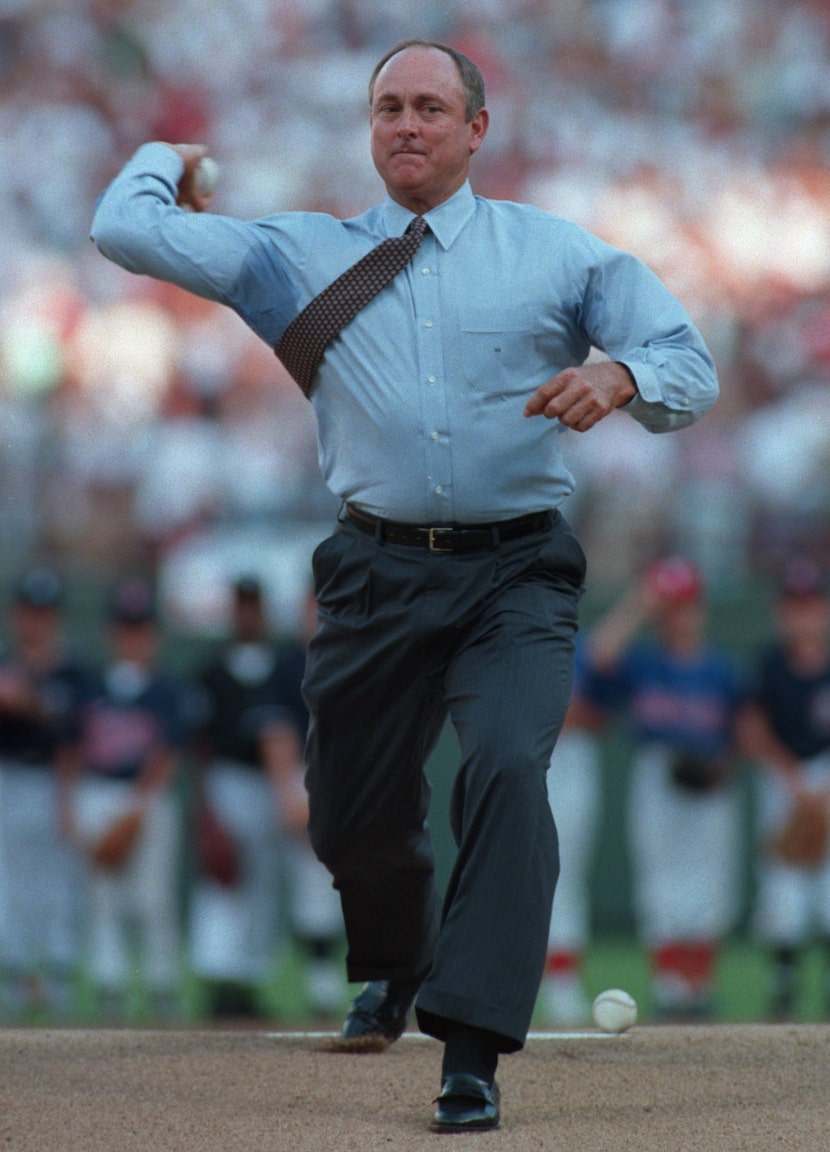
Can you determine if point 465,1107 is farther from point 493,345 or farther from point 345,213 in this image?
point 345,213

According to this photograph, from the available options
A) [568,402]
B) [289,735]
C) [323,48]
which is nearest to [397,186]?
[568,402]

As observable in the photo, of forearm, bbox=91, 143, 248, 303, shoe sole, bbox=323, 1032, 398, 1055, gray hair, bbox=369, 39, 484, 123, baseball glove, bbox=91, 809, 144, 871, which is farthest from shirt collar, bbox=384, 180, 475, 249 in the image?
baseball glove, bbox=91, 809, 144, 871

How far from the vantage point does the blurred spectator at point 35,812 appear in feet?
23.3

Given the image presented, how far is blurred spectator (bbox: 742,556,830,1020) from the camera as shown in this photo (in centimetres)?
723

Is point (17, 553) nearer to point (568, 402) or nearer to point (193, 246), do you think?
point (193, 246)

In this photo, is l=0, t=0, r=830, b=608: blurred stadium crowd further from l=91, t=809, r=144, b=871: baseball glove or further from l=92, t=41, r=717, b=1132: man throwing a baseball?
l=92, t=41, r=717, b=1132: man throwing a baseball

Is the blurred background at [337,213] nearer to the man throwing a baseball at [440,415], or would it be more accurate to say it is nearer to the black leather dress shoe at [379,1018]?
the black leather dress shoe at [379,1018]

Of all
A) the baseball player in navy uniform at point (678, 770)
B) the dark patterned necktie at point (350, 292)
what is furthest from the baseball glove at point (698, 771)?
the dark patterned necktie at point (350, 292)

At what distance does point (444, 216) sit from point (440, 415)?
0.43m

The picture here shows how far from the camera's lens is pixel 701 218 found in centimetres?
1105

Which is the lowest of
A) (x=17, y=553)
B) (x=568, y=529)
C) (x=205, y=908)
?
(x=205, y=908)

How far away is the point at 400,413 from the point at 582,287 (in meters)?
0.43

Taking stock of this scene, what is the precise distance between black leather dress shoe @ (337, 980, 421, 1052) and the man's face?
1841 mm

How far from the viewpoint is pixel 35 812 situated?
7285 mm
